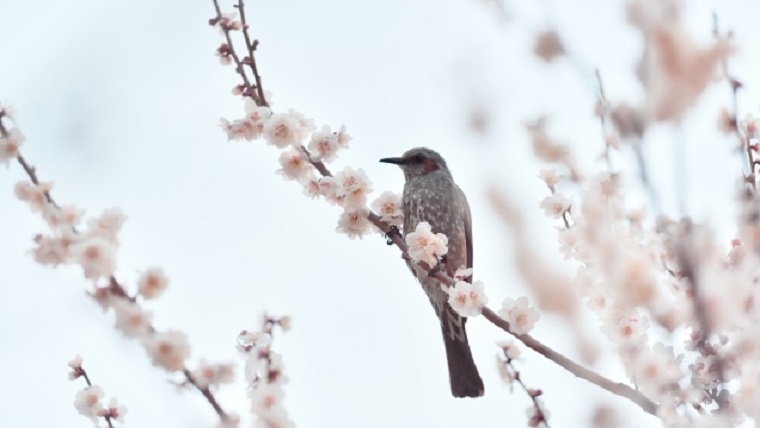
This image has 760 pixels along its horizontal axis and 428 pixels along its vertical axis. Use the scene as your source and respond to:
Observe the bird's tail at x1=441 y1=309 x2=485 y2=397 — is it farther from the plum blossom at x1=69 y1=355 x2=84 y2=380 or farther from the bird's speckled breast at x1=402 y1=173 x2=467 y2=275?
the plum blossom at x1=69 y1=355 x2=84 y2=380

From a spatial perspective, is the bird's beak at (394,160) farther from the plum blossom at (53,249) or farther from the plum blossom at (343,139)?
the plum blossom at (53,249)

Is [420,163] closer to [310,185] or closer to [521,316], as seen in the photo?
[310,185]

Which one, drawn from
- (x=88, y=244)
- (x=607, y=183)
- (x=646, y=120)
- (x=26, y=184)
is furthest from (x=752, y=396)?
(x=26, y=184)

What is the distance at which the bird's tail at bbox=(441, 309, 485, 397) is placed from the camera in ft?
13.5

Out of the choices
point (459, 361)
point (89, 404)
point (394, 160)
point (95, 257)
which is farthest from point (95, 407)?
point (394, 160)

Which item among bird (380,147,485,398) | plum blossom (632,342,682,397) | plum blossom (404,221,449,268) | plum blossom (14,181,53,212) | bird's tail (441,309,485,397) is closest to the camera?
plum blossom (632,342,682,397)

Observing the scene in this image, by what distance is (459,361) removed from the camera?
4.30m

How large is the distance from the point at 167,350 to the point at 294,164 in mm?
1236

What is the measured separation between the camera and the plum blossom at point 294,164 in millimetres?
2701

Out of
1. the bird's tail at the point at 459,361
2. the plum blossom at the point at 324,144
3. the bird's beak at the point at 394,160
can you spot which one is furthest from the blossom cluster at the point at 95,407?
the bird's beak at the point at 394,160

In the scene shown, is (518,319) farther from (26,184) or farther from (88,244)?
(26,184)

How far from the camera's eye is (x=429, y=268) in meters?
2.60

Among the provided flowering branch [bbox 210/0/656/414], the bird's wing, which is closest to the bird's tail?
the bird's wing

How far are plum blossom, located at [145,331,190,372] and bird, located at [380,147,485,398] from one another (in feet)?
9.14
